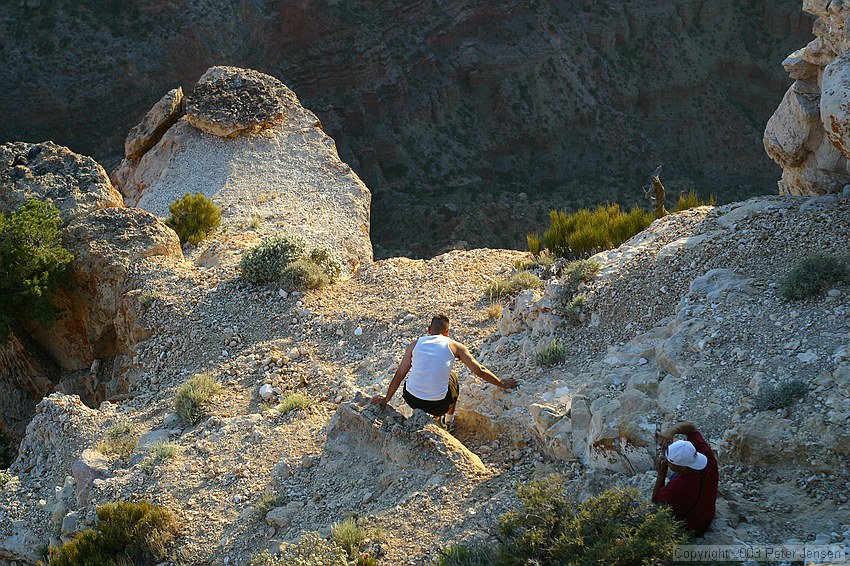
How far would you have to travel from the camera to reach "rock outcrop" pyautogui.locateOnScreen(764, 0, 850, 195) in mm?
10438

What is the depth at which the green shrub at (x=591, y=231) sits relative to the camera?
45.7 feet

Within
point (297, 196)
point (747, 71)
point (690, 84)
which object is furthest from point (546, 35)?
point (297, 196)

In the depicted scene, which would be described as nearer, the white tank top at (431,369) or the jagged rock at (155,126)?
the white tank top at (431,369)

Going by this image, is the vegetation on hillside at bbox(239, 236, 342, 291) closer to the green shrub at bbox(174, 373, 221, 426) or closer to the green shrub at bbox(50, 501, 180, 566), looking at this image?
the green shrub at bbox(174, 373, 221, 426)

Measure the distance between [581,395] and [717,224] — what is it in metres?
3.51

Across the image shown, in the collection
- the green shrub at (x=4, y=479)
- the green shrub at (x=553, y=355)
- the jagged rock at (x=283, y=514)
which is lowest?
the green shrub at (x=4, y=479)

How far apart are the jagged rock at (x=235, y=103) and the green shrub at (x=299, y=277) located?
653 centimetres

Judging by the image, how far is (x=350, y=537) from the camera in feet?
24.7

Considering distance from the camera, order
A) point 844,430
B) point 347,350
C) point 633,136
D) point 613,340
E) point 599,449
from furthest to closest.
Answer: point 633,136 < point 347,350 < point 613,340 < point 599,449 < point 844,430

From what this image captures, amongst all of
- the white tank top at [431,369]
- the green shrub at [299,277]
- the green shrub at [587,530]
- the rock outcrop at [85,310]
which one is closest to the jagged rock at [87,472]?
the rock outcrop at [85,310]

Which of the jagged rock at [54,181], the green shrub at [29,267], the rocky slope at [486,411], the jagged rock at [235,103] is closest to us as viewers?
the rocky slope at [486,411]

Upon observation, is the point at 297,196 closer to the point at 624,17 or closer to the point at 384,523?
the point at 384,523

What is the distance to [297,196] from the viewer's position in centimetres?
1728

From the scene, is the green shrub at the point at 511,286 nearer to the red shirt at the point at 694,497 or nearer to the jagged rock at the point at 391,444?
the jagged rock at the point at 391,444
